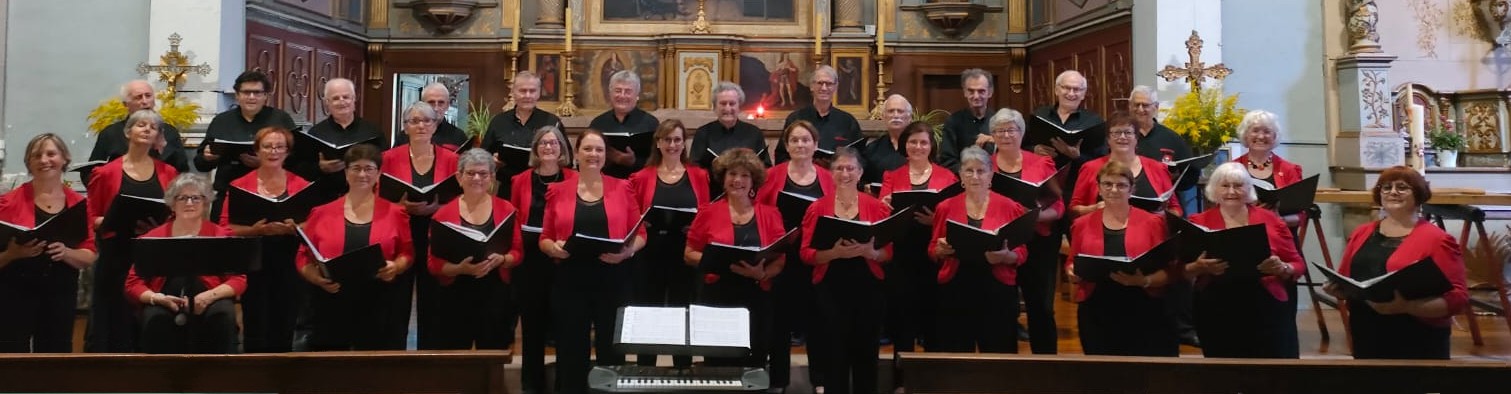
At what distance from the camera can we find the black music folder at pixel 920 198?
3.68 meters

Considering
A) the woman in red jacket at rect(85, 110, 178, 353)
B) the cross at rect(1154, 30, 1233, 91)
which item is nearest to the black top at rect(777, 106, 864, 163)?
the cross at rect(1154, 30, 1233, 91)

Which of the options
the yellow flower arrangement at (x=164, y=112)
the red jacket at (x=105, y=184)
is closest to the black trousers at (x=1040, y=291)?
the red jacket at (x=105, y=184)

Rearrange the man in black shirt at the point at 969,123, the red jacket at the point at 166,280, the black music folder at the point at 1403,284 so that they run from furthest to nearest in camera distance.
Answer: the man in black shirt at the point at 969,123 < the red jacket at the point at 166,280 < the black music folder at the point at 1403,284

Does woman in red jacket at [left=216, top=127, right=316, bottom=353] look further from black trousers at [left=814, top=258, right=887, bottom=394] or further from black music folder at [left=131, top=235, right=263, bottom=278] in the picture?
black trousers at [left=814, top=258, right=887, bottom=394]

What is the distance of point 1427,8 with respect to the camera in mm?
6203

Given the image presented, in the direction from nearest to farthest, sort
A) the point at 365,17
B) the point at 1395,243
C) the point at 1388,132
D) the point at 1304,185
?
the point at 1395,243 → the point at 1304,185 → the point at 1388,132 → the point at 365,17

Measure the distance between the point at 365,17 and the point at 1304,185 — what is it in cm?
747

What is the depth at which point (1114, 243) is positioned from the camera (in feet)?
11.1

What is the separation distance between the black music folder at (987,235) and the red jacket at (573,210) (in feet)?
3.47

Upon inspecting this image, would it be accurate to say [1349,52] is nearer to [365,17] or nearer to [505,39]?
[505,39]

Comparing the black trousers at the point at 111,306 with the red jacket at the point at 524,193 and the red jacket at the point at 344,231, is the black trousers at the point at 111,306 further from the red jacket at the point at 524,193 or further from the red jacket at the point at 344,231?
the red jacket at the point at 524,193

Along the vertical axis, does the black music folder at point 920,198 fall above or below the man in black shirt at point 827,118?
below

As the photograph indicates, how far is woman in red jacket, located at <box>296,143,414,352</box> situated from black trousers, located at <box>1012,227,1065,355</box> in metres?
2.18

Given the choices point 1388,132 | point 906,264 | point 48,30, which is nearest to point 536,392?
point 906,264
